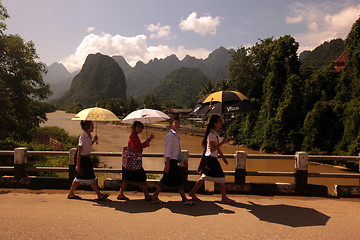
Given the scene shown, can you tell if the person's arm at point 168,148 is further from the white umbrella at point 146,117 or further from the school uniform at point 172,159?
the white umbrella at point 146,117

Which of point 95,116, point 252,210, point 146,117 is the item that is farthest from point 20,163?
point 252,210

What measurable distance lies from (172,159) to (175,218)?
114 cm

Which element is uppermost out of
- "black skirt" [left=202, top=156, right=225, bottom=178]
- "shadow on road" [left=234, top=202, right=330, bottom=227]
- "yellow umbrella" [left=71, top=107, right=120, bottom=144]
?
"yellow umbrella" [left=71, top=107, right=120, bottom=144]

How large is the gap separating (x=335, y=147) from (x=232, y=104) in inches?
845

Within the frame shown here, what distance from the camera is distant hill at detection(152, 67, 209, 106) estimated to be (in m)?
164

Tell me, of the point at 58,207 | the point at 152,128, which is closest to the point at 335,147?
the point at 58,207

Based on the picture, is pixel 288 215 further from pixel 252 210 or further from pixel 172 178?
pixel 172 178

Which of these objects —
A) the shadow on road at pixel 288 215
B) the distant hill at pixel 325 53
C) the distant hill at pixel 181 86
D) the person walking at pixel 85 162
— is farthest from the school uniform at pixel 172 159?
the distant hill at pixel 181 86

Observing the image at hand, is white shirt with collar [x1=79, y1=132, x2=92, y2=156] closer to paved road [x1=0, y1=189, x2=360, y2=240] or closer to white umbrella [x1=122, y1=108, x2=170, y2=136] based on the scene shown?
white umbrella [x1=122, y1=108, x2=170, y2=136]

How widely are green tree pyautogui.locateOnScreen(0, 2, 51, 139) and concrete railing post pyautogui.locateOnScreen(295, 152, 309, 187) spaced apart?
56.7 ft

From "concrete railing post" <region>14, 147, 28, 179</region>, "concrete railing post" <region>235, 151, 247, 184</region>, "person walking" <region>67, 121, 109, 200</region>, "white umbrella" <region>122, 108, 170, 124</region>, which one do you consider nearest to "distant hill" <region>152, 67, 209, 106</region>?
"concrete railing post" <region>14, 147, 28, 179</region>

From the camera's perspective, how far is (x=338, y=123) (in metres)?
23.3

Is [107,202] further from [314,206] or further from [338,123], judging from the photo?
[338,123]

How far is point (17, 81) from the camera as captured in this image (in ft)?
60.1
